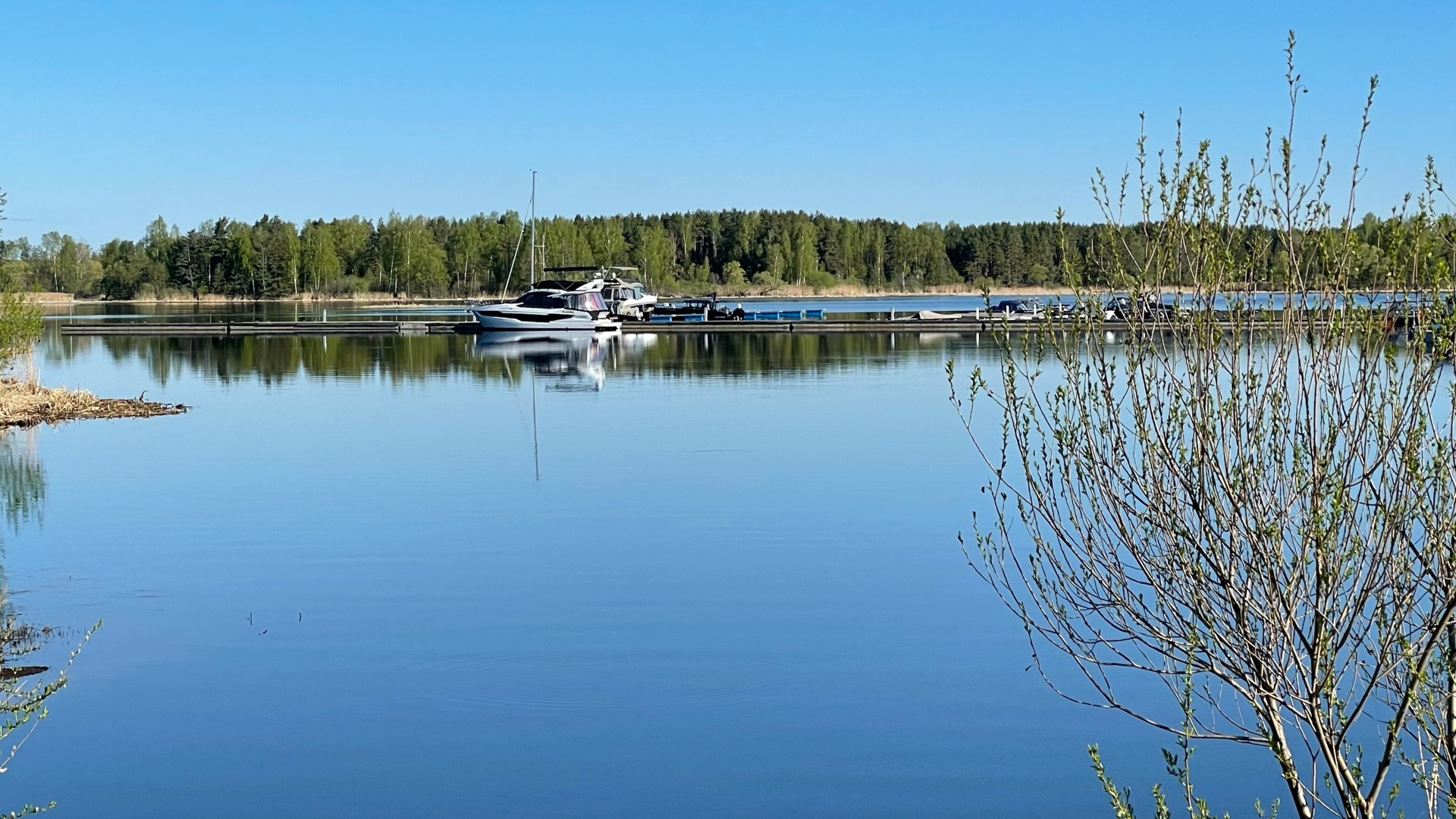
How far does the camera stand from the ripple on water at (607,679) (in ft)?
30.2

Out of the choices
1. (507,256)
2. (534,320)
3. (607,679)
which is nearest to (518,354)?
(534,320)

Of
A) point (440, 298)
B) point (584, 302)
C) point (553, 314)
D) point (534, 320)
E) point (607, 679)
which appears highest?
point (584, 302)

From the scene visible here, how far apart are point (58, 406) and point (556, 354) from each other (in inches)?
805

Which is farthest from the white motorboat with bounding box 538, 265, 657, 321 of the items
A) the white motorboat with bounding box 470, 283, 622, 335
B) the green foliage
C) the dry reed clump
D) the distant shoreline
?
the dry reed clump

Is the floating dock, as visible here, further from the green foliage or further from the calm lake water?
the calm lake water

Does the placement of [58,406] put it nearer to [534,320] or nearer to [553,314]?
[553,314]

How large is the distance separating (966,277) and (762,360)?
11289cm

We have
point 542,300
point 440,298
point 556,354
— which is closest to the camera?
point 556,354

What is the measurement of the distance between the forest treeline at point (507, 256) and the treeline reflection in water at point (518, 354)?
45533 mm

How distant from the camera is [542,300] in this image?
56.6 m

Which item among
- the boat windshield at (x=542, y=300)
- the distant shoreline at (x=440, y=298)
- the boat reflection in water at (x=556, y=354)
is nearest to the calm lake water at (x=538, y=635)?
the boat reflection in water at (x=556, y=354)

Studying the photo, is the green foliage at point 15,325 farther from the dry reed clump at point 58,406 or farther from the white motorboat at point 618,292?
the white motorboat at point 618,292

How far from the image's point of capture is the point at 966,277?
494ft

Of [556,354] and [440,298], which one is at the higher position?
[440,298]
